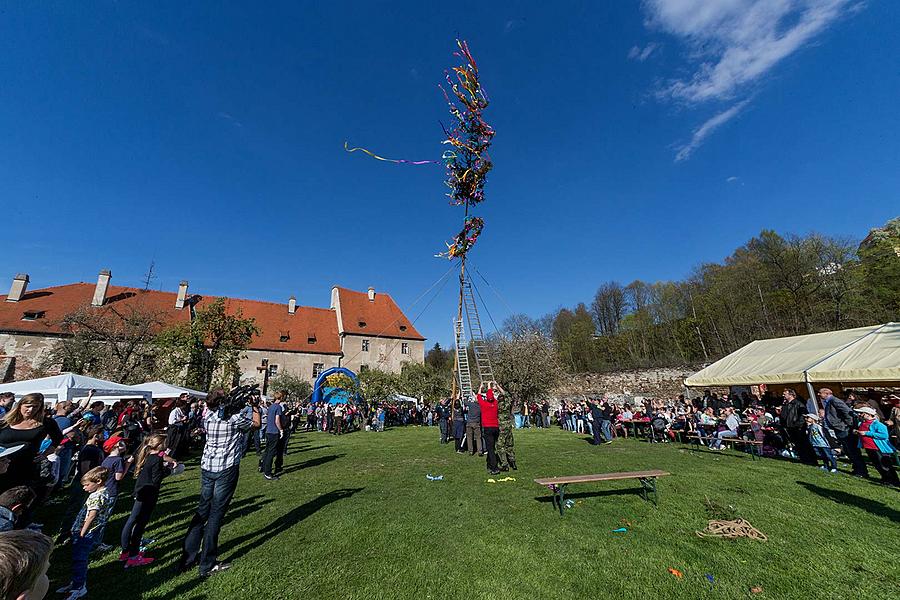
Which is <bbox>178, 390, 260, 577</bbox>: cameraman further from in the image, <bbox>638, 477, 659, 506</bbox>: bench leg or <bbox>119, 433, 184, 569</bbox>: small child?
<bbox>638, 477, 659, 506</bbox>: bench leg

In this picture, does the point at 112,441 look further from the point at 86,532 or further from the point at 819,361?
the point at 819,361

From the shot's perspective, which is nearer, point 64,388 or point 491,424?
point 491,424

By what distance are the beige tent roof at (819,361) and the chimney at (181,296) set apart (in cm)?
4727

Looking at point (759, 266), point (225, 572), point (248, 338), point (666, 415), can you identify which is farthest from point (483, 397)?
point (759, 266)

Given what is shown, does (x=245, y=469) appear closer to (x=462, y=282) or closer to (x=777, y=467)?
(x=462, y=282)

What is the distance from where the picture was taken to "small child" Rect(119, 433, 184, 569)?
4887mm

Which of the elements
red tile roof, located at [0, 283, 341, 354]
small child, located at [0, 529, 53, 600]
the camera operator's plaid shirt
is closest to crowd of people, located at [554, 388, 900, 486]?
the camera operator's plaid shirt

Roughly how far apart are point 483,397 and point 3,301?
157 feet

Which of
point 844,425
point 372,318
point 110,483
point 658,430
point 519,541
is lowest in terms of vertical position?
point 519,541

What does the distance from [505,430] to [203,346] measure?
2501 centimetres

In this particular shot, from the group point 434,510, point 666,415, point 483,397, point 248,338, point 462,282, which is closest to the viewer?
point 434,510

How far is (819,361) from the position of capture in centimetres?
1339

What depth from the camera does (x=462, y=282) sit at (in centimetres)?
1330

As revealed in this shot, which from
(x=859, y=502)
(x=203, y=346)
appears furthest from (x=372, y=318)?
(x=859, y=502)
